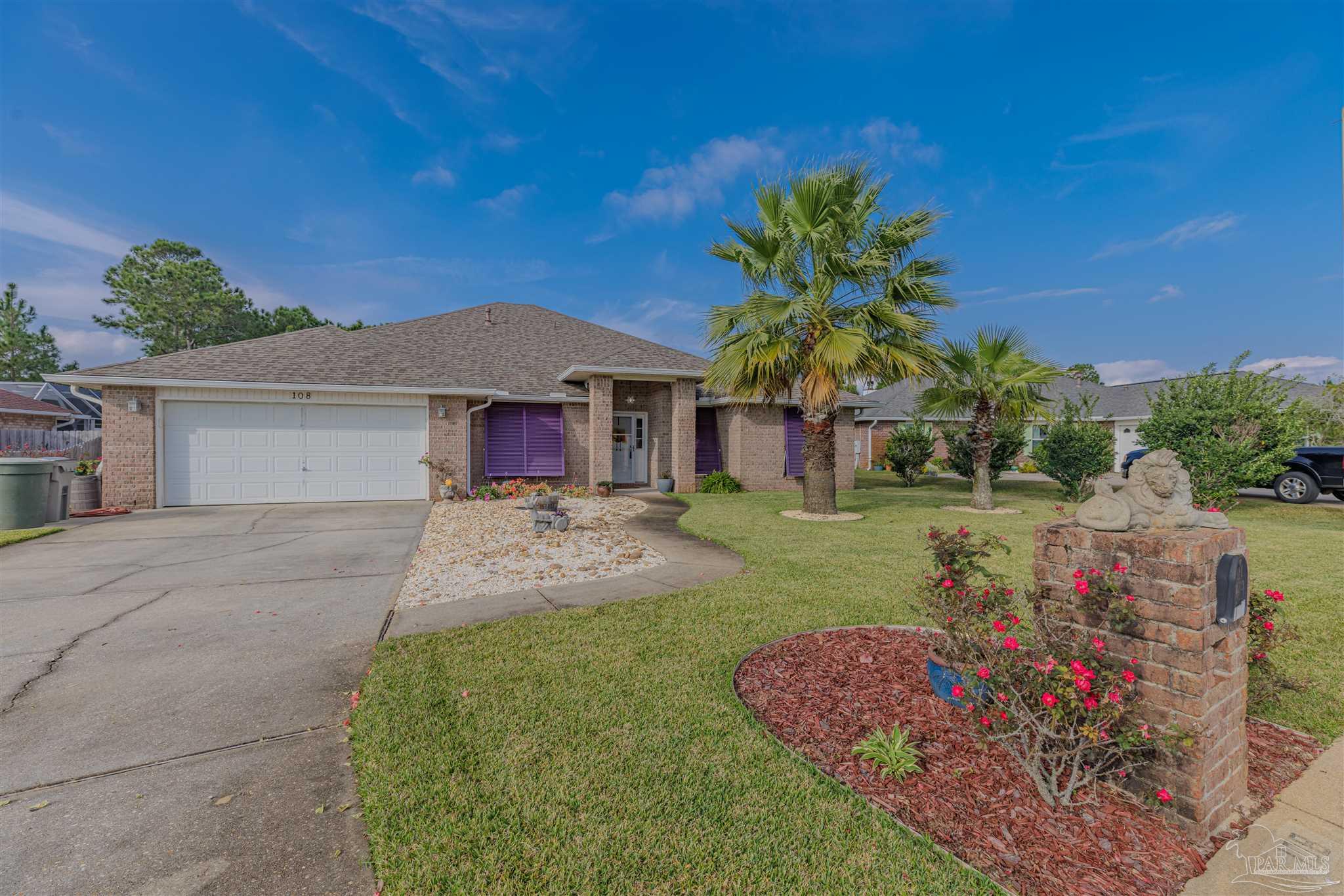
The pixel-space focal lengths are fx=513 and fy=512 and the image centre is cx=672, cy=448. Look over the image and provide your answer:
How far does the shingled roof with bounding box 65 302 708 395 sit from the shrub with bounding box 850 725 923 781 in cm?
1206

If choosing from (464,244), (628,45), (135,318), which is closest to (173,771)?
(628,45)

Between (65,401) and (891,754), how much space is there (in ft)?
129

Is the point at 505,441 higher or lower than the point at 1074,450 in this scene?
higher

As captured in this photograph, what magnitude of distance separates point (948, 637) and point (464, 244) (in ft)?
70.8

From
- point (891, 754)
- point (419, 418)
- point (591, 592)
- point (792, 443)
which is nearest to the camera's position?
point (891, 754)

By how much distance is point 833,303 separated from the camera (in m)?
10.1

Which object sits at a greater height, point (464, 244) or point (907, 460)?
point (464, 244)

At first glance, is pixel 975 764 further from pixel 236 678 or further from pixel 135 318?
pixel 135 318

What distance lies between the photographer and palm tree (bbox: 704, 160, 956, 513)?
9.59 metres

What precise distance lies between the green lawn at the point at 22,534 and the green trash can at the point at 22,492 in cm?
23

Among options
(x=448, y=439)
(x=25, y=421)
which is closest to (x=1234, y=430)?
(x=448, y=439)

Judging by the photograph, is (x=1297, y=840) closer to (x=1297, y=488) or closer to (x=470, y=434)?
(x=470, y=434)

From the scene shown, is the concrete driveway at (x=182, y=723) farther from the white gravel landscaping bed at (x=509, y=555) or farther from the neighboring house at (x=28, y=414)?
the neighboring house at (x=28, y=414)

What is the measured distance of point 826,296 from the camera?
10000 millimetres
